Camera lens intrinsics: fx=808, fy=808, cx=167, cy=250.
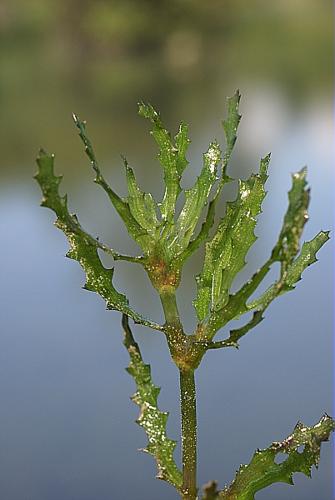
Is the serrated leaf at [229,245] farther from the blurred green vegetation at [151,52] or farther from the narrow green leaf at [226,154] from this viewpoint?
the blurred green vegetation at [151,52]

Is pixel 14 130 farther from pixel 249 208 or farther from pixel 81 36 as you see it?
pixel 249 208

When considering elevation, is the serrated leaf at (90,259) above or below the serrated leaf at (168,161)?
below

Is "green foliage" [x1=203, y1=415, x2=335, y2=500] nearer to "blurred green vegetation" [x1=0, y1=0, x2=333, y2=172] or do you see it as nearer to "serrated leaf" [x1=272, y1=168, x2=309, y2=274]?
"serrated leaf" [x1=272, y1=168, x2=309, y2=274]

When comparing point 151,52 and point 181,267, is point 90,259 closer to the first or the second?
point 181,267

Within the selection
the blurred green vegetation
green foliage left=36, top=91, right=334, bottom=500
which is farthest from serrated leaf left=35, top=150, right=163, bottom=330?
the blurred green vegetation

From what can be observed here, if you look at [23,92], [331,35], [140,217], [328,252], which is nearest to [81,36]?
[23,92]

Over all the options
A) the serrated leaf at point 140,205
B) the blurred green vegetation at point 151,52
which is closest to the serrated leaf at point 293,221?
the serrated leaf at point 140,205

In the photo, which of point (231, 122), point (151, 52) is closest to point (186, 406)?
point (231, 122)
